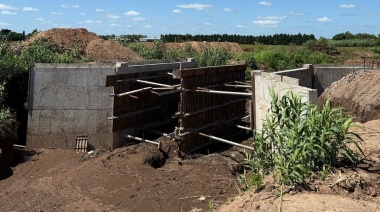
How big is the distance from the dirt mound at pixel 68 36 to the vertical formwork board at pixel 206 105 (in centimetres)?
1259

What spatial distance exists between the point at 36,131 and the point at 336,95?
7.99 m

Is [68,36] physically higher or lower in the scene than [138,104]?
higher

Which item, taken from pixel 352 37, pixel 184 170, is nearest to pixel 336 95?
pixel 184 170

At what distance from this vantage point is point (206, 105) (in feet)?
34.1

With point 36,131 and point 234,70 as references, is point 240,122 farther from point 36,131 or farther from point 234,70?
point 36,131

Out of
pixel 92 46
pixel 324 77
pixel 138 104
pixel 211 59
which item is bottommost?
pixel 138 104

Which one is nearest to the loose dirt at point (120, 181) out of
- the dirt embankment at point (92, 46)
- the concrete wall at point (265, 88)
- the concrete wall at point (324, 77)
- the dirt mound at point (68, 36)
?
the concrete wall at point (265, 88)

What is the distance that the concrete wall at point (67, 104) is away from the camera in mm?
9953

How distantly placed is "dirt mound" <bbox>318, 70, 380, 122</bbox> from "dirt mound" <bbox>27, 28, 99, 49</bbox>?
50.7ft

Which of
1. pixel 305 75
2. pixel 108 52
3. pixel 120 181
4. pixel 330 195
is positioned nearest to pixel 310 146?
pixel 330 195

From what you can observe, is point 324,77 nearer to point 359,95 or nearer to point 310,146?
point 359,95

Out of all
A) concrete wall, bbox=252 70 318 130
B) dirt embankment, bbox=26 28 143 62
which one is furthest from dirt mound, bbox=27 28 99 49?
concrete wall, bbox=252 70 318 130

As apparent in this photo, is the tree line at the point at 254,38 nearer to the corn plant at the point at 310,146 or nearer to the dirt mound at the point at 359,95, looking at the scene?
the dirt mound at the point at 359,95

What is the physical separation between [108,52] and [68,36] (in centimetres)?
462
